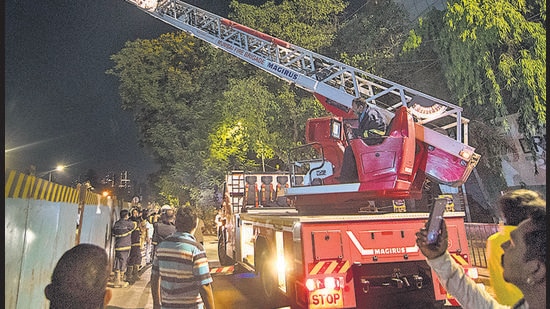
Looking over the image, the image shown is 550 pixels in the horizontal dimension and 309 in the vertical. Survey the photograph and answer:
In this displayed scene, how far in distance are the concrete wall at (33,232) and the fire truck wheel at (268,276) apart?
2.63 m

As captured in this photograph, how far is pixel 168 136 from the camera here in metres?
18.5

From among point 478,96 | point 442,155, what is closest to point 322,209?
point 442,155

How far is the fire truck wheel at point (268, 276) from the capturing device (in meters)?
5.56

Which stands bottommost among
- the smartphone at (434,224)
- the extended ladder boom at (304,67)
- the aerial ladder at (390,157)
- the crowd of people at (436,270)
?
the crowd of people at (436,270)

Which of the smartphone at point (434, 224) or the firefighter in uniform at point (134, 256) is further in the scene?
the firefighter in uniform at point (134, 256)

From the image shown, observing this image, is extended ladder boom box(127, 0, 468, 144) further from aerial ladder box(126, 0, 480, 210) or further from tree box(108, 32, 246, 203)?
tree box(108, 32, 246, 203)

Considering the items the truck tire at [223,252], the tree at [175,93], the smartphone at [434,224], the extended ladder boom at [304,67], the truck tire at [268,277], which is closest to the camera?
the smartphone at [434,224]

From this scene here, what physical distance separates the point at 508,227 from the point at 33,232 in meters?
3.67

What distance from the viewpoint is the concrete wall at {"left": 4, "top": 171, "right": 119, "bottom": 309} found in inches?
107

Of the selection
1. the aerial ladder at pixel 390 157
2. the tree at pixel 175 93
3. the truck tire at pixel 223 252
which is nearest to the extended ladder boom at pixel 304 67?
the aerial ladder at pixel 390 157

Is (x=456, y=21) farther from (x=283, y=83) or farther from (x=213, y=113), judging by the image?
(x=213, y=113)

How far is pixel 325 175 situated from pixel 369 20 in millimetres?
10308

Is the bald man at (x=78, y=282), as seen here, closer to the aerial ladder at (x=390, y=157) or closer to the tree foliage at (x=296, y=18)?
the aerial ladder at (x=390, y=157)

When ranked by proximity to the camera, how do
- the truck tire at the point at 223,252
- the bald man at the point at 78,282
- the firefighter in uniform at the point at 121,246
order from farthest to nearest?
the truck tire at the point at 223,252 → the firefighter in uniform at the point at 121,246 → the bald man at the point at 78,282
